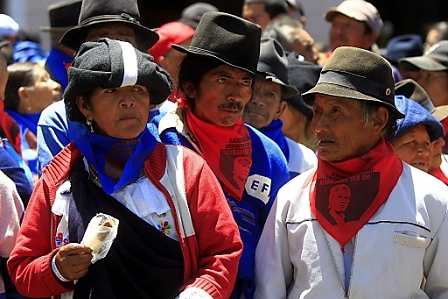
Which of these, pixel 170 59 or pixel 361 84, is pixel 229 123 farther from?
pixel 170 59

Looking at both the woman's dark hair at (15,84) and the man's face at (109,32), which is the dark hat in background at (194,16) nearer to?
the woman's dark hair at (15,84)

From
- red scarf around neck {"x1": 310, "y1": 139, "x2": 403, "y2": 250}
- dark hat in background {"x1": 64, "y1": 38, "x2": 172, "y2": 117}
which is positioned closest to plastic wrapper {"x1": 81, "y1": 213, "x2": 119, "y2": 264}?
dark hat in background {"x1": 64, "y1": 38, "x2": 172, "y2": 117}

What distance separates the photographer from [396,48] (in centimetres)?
792

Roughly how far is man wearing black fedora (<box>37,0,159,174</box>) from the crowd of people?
236mm

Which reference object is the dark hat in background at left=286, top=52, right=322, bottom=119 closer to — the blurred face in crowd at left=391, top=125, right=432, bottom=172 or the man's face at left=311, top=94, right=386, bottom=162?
the blurred face in crowd at left=391, top=125, right=432, bottom=172

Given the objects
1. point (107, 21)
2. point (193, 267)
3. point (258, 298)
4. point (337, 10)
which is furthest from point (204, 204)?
point (337, 10)

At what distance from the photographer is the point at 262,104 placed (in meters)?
4.90

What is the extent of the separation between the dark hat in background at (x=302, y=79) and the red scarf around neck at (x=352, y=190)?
6.02 feet

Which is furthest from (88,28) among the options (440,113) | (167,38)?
(440,113)

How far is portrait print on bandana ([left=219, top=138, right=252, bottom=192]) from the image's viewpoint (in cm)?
402

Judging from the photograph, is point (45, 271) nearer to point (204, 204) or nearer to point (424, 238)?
point (204, 204)

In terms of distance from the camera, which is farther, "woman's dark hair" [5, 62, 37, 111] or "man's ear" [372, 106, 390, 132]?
"woman's dark hair" [5, 62, 37, 111]

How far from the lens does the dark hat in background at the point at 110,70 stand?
11.5 ft

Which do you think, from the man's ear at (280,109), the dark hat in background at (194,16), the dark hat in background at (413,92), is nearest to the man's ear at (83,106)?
the man's ear at (280,109)
